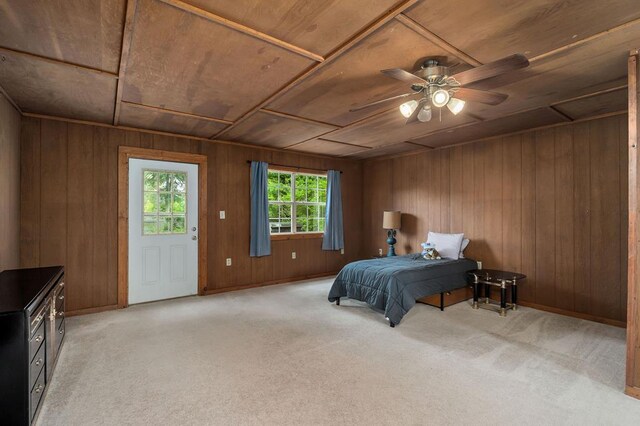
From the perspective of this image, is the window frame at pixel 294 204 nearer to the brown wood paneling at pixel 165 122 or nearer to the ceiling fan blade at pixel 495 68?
the brown wood paneling at pixel 165 122

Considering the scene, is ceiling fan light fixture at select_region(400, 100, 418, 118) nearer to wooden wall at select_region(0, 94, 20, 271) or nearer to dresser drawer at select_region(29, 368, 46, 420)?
dresser drawer at select_region(29, 368, 46, 420)

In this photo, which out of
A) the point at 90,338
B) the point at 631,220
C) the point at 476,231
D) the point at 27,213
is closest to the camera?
the point at 631,220

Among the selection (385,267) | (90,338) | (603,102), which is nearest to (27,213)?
(90,338)

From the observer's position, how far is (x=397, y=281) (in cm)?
364

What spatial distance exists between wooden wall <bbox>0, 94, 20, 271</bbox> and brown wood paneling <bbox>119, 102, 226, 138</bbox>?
0.97 meters

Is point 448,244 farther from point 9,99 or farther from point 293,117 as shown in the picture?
point 9,99

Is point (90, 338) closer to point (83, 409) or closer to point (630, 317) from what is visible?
point (83, 409)

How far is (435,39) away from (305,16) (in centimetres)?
87

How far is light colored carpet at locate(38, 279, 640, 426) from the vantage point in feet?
6.60

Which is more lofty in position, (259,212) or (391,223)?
(259,212)

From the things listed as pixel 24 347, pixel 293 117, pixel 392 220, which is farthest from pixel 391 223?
pixel 24 347

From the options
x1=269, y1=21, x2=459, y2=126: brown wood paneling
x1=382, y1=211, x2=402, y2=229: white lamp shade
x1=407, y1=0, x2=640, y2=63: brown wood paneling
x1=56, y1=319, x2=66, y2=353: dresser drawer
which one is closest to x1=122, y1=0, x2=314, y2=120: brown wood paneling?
x1=269, y1=21, x2=459, y2=126: brown wood paneling

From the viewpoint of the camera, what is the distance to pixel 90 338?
317 cm

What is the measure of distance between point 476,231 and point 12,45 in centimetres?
549
